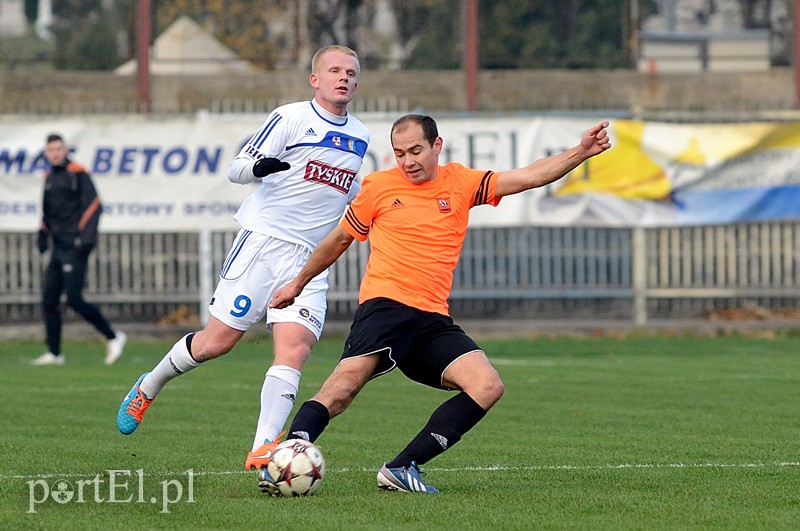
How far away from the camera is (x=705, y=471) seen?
7.79 meters

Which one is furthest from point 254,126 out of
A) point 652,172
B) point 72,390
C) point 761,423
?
point 761,423

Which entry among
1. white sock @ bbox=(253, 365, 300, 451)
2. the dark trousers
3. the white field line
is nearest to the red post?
the dark trousers

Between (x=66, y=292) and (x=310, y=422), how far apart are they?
9393 millimetres

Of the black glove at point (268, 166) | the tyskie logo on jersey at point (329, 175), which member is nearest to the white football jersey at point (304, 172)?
the tyskie logo on jersey at point (329, 175)

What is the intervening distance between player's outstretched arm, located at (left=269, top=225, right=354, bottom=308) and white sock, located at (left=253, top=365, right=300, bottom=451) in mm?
734

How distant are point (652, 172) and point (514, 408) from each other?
8690mm

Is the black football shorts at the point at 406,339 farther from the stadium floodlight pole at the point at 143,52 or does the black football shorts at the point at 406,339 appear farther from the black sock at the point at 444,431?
the stadium floodlight pole at the point at 143,52

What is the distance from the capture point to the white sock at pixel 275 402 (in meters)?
8.05

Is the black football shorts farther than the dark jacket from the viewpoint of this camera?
No

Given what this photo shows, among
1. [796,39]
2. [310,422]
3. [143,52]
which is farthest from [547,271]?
[310,422]

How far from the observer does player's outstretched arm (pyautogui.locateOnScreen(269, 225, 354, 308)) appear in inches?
292

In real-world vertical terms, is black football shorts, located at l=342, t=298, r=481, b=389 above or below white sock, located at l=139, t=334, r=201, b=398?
above

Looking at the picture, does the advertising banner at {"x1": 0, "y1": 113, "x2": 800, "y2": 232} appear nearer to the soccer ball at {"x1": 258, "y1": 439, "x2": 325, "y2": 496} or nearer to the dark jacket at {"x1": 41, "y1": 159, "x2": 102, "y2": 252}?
the dark jacket at {"x1": 41, "y1": 159, "x2": 102, "y2": 252}

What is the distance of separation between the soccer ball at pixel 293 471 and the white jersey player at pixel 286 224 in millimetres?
1121
